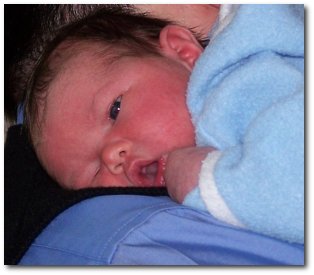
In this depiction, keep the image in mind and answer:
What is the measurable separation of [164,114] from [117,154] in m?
0.10

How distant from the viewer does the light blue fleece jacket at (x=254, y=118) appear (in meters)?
0.69

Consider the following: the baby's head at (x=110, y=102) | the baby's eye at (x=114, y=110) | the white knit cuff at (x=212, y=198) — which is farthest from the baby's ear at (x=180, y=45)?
the white knit cuff at (x=212, y=198)

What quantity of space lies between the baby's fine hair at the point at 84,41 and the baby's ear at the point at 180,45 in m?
0.02

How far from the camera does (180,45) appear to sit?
1.00m

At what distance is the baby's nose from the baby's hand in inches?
3.2

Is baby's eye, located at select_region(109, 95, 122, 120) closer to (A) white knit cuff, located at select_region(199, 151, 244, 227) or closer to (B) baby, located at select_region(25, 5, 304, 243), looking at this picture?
(B) baby, located at select_region(25, 5, 304, 243)

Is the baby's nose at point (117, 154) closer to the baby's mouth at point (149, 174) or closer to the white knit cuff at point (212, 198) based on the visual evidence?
the baby's mouth at point (149, 174)

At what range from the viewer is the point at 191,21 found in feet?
3.74

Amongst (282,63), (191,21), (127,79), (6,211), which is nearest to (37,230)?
(6,211)

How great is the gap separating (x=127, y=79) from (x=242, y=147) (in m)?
0.27

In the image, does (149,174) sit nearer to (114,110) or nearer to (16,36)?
(114,110)

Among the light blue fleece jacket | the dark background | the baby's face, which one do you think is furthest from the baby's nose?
the dark background

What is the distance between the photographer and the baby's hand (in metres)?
0.75

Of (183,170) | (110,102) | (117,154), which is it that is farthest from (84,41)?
(183,170)
